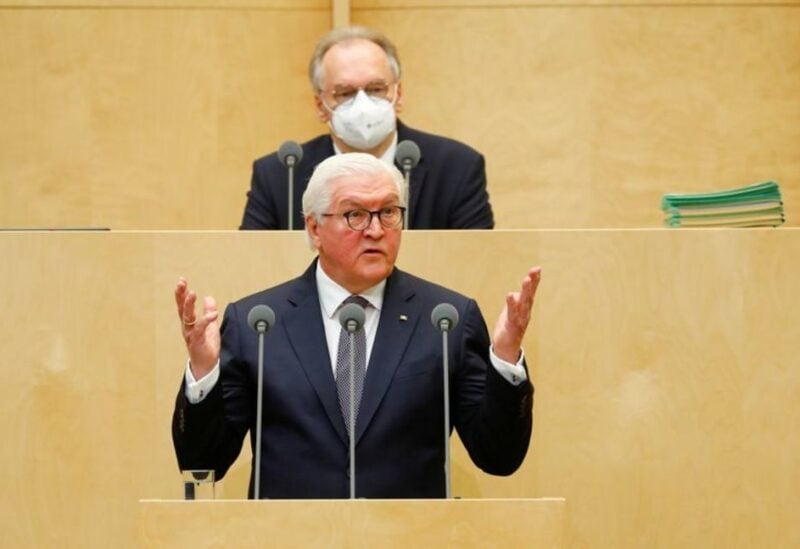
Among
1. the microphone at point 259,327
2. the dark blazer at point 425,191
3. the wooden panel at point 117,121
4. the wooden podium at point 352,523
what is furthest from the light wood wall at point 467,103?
the wooden podium at point 352,523

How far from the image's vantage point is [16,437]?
3.70 meters

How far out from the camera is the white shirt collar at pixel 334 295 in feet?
11.1

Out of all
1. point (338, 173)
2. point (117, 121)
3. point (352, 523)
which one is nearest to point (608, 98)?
point (117, 121)

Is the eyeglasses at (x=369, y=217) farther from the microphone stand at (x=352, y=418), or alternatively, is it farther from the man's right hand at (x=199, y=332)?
the man's right hand at (x=199, y=332)

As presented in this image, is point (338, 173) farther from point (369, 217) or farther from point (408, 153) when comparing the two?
point (408, 153)

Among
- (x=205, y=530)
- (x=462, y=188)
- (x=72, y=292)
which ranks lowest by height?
(x=205, y=530)

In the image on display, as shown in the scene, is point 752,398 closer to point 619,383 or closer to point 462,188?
point 619,383

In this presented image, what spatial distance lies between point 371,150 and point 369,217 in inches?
32.8

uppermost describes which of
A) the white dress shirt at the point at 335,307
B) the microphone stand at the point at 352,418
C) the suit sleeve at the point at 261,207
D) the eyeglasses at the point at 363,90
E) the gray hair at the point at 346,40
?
the gray hair at the point at 346,40

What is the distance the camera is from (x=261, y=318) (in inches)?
124

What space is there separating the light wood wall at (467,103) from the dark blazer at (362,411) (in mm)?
2025

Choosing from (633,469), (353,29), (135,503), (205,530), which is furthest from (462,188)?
(205,530)

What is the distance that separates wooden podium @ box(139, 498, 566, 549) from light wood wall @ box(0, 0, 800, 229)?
2.60 meters

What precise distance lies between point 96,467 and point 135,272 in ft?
1.37
